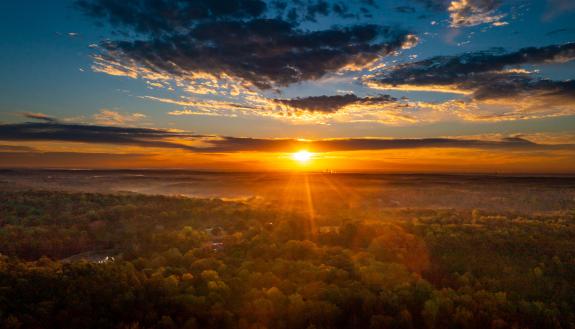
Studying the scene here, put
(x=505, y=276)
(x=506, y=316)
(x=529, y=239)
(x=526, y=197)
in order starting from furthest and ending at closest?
(x=526, y=197)
(x=529, y=239)
(x=505, y=276)
(x=506, y=316)

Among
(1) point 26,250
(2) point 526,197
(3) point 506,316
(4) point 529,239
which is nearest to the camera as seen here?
(3) point 506,316

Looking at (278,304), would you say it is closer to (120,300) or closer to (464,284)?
(120,300)

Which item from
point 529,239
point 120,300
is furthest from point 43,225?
point 529,239

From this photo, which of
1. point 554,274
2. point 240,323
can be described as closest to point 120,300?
point 240,323

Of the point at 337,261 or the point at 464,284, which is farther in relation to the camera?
the point at 337,261

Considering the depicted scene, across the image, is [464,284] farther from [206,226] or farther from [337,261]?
[206,226]

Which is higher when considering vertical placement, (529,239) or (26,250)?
(529,239)
